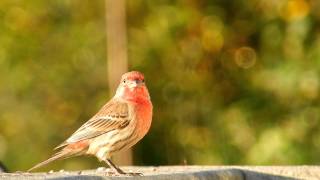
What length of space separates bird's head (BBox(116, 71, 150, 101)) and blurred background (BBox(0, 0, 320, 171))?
278 cm

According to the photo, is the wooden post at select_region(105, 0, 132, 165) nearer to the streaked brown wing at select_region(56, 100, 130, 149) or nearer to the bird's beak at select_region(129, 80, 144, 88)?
the streaked brown wing at select_region(56, 100, 130, 149)

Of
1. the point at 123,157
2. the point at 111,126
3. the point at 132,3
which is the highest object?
the point at 132,3

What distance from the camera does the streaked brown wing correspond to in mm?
5746

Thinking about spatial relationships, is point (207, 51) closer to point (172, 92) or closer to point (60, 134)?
point (172, 92)

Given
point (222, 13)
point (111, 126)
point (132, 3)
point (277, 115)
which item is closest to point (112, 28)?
point (132, 3)

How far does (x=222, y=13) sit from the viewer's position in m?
9.23

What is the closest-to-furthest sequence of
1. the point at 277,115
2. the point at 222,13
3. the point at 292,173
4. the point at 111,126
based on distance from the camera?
the point at 292,173 → the point at 111,126 → the point at 277,115 → the point at 222,13

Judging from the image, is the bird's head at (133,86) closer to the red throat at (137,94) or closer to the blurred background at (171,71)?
the red throat at (137,94)

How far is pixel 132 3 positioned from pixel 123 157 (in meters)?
1.33

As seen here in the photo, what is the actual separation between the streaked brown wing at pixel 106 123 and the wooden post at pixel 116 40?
2.99 metres

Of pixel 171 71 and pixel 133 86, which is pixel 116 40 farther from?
pixel 133 86

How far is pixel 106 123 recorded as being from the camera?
586cm

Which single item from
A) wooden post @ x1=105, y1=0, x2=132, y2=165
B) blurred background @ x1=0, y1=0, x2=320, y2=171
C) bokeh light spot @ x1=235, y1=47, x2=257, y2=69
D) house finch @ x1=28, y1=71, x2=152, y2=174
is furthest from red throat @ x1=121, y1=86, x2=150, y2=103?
bokeh light spot @ x1=235, y1=47, x2=257, y2=69

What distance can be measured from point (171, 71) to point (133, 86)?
11.5 feet
